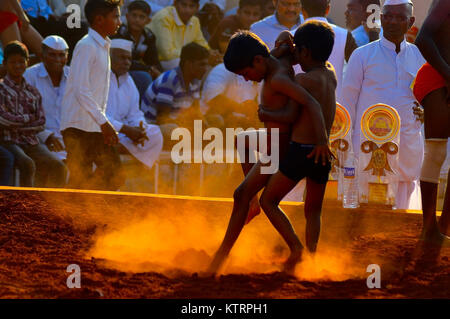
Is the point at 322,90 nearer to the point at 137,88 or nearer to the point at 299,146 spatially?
the point at 299,146

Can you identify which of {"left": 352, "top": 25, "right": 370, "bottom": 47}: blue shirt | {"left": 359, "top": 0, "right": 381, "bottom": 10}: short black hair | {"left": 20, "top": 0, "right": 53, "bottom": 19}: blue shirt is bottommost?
{"left": 352, "top": 25, "right": 370, "bottom": 47}: blue shirt

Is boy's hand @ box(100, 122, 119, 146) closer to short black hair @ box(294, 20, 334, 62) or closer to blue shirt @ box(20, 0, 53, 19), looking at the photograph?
blue shirt @ box(20, 0, 53, 19)

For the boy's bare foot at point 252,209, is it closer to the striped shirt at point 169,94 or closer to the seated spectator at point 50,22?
the striped shirt at point 169,94

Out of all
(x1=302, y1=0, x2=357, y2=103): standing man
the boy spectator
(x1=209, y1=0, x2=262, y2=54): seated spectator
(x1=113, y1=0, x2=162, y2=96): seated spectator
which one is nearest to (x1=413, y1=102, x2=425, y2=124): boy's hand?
(x1=302, y1=0, x2=357, y2=103): standing man

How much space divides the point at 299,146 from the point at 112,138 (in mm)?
2889

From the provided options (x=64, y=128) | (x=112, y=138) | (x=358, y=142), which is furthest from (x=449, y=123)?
(x=64, y=128)

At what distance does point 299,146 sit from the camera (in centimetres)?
407

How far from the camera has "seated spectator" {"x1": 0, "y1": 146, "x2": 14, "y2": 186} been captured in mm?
7062

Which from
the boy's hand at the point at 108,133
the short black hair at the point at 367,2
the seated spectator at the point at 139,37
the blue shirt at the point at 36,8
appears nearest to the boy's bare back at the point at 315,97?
the boy's hand at the point at 108,133

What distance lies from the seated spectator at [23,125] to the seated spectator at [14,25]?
532mm

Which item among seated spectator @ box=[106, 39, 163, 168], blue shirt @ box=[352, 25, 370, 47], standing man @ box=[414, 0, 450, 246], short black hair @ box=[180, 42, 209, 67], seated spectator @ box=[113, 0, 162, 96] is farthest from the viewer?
seated spectator @ box=[113, 0, 162, 96]

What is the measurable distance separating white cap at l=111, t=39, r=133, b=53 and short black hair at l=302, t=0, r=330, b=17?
93.1 inches

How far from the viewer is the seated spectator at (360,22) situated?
308 inches

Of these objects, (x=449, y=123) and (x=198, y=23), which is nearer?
(x=449, y=123)
